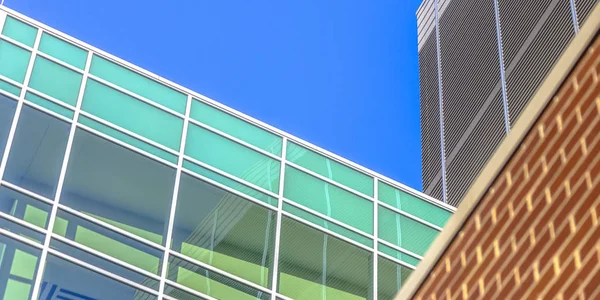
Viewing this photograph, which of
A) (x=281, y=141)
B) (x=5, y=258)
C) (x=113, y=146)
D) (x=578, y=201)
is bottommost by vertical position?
(x=578, y=201)

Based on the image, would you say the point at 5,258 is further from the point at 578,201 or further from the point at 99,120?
the point at 578,201

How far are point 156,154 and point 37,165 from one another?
2.00 m

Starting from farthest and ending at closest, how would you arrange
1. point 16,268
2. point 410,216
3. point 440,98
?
point 440,98
point 410,216
point 16,268

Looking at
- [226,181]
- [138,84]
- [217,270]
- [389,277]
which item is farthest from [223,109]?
[389,277]

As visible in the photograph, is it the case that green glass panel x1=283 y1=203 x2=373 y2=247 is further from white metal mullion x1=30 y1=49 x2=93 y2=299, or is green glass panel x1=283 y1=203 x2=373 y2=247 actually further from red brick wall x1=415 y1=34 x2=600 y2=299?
red brick wall x1=415 y1=34 x2=600 y2=299

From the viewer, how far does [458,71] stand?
159ft

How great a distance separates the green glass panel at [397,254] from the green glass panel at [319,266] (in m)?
0.37

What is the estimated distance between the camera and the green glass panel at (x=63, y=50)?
1655cm

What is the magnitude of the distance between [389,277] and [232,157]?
3.13m

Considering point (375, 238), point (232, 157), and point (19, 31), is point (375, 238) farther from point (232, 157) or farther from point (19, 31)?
point (19, 31)

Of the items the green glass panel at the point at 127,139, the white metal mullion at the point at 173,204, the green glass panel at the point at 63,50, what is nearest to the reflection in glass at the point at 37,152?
the green glass panel at the point at 127,139

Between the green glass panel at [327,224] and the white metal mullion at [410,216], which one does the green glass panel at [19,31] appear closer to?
the green glass panel at [327,224]

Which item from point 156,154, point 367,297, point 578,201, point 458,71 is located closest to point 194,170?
point 156,154

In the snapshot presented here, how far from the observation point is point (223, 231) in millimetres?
15680
